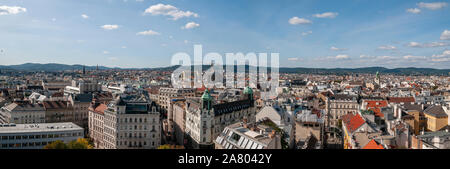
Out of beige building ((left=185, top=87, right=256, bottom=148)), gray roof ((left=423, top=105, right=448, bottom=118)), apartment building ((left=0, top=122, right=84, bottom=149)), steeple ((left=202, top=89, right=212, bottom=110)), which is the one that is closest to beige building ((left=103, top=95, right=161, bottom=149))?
apartment building ((left=0, top=122, right=84, bottom=149))

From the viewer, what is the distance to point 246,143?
41.3 meters

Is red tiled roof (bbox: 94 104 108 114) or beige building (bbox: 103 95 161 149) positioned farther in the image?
red tiled roof (bbox: 94 104 108 114)

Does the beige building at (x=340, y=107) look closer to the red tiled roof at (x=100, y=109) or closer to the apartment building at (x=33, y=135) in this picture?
the red tiled roof at (x=100, y=109)

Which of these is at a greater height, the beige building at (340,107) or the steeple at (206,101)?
the steeple at (206,101)

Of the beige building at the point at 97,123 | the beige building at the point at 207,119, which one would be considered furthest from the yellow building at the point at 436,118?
the beige building at the point at 97,123

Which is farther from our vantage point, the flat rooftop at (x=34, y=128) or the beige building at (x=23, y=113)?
the beige building at (x=23, y=113)

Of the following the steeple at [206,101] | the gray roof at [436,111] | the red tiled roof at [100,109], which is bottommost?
the red tiled roof at [100,109]

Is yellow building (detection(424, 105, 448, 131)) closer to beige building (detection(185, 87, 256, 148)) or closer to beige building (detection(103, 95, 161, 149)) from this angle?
beige building (detection(185, 87, 256, 148))

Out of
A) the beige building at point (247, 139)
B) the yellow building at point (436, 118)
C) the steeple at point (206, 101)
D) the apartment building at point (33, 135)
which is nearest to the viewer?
the beige building at point (247, 139)

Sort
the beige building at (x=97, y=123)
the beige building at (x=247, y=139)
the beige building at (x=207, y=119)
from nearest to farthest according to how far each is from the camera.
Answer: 1. the beige building at (x=247, y=139)
2. the beige building at (x=207, y=119)
3. the beige building at (x=97, y=123)
